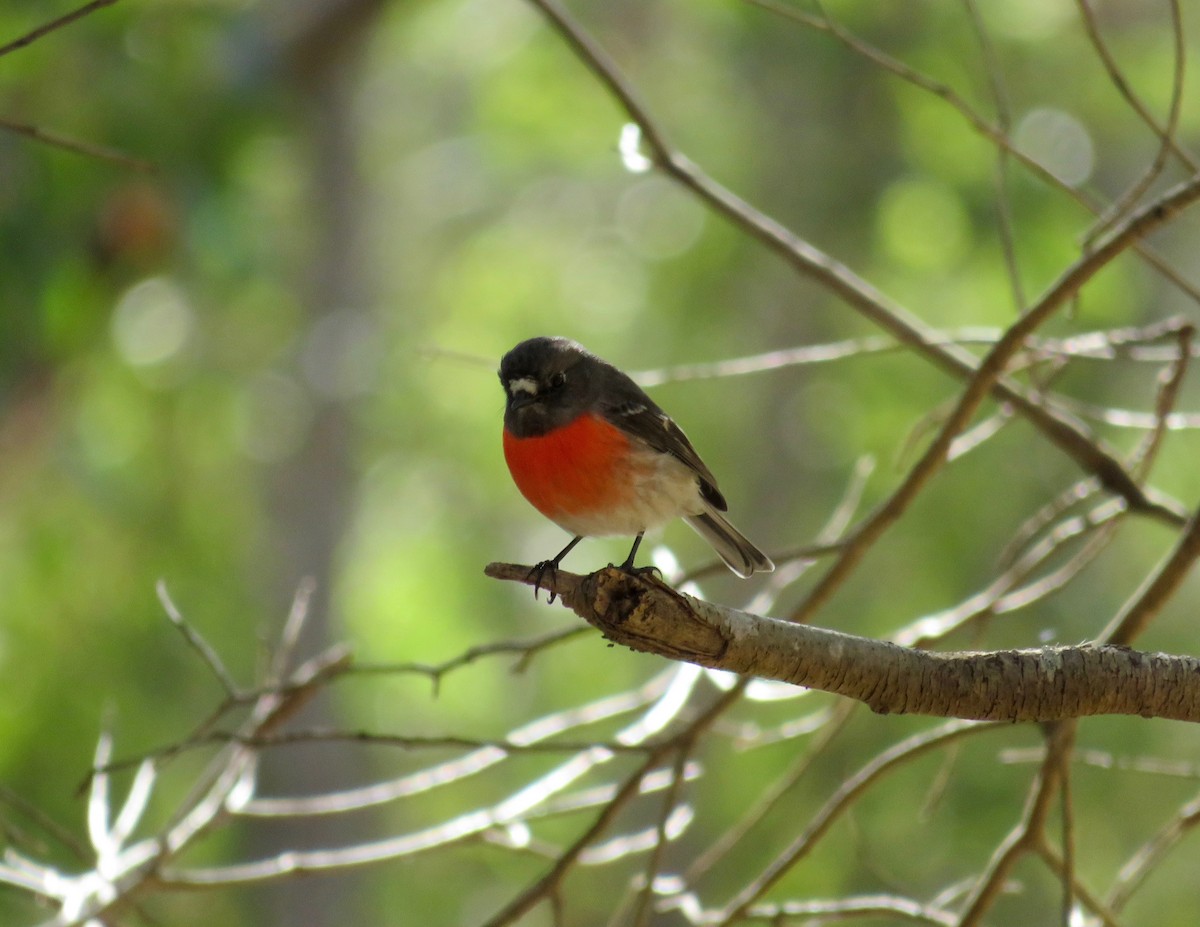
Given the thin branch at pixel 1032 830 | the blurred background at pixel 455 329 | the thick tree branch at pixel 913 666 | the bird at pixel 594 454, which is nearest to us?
the thick tree branch at pixel 913 666

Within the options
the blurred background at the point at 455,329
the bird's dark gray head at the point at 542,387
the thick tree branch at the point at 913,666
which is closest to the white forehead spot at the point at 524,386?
the bird's dark gray head at the point at 542,387

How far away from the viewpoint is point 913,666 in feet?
8.79

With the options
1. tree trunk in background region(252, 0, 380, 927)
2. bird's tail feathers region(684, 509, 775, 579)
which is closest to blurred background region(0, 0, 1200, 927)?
tree trunk in background region(252, 0, 380, 927)

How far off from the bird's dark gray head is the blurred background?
769 millimetres

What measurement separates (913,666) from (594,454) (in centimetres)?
187

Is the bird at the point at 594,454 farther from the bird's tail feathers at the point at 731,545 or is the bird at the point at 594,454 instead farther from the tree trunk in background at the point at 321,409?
the tree trunk in background at the point at 321,409

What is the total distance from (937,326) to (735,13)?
3.04m

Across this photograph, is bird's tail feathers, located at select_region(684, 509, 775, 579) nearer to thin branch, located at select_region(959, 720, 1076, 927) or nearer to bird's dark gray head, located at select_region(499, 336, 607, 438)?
bird's dark gray head, located at select_region(499, 336, 607, 438)

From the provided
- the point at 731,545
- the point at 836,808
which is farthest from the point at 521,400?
the point at 836,808

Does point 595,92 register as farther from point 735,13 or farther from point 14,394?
point 14,394

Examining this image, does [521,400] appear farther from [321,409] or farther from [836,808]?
[321,409]

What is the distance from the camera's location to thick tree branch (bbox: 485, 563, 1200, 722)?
8.71 feet

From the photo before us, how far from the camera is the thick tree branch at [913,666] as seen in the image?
2656 mm

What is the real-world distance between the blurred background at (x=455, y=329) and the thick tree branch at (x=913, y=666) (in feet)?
2.61
